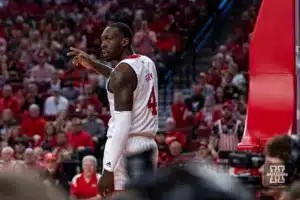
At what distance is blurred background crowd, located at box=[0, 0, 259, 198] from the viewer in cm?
1229

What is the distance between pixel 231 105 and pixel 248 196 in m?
12.4

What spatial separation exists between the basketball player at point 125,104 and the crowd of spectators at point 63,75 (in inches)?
160

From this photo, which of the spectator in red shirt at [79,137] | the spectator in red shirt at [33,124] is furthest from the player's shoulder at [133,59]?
the spectator in red shirt at [33,124]

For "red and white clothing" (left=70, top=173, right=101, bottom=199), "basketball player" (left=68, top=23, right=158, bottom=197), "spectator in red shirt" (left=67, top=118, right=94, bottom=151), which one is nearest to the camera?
"basketball player" (left=68, top=23, right=158, bottom=197)

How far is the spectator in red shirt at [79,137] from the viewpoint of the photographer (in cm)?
1305

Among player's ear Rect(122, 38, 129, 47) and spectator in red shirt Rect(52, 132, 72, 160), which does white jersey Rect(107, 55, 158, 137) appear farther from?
spectator in red shirt Rect(52, 132, 72, 160)

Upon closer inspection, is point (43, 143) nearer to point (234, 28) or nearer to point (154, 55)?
point (154, 55)

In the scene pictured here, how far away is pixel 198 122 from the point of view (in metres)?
14.4

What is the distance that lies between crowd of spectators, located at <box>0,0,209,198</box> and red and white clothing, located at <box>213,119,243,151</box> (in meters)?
1.72

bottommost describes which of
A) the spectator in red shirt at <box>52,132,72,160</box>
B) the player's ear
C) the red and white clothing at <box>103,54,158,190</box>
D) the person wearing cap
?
the spectator in red shirt at <box>52,132,72,160</box>

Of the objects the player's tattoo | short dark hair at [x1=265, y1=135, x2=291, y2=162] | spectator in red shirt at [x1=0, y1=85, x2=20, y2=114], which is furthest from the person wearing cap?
short dark hair at [x1=265, y1=135, x2=291, y2=162]

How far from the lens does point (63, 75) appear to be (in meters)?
17.6

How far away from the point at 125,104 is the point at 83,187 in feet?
15.4

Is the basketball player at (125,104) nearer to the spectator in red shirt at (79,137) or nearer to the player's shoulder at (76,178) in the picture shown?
the player's shoulder at (76,178)
